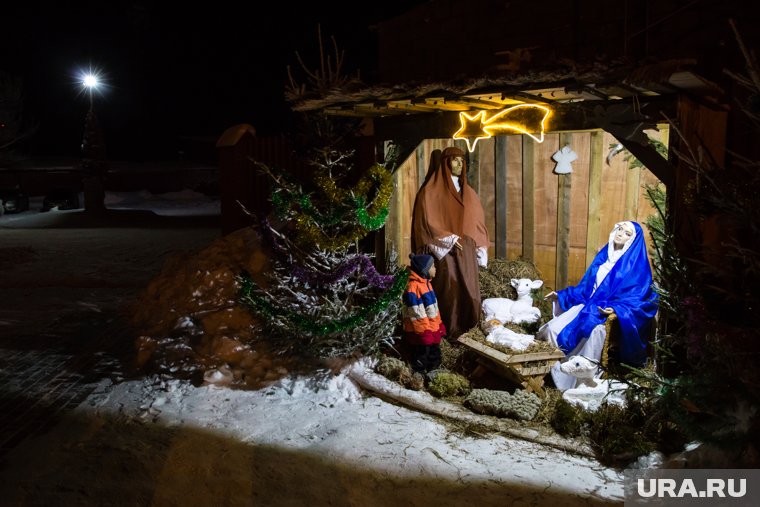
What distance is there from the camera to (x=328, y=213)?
7289mm

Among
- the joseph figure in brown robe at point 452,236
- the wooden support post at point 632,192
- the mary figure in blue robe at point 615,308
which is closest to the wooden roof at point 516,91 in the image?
the joseph figure in brown robe at point 452,236

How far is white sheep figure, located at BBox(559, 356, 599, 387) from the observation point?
20.3 ft

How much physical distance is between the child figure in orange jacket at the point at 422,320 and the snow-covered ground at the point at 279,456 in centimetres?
57

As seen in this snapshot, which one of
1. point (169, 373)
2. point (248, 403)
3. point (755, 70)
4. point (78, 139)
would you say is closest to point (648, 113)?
point (755, 70)

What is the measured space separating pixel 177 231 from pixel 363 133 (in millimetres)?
13809

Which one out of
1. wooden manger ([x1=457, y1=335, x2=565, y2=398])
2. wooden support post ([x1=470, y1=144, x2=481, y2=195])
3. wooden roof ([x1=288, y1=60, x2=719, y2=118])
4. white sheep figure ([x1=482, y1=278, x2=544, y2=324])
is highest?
wooden roof ([x1=288, y1=60, x2=719, y2=118])

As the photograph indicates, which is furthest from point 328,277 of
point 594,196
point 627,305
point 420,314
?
point 594,196

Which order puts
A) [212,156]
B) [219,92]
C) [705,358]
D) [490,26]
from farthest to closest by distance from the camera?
[219,92] → [212,156] → [490,26] → [705,358]

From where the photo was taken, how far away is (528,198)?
872 centimetres

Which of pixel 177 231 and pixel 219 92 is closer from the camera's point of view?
pixel 177 231

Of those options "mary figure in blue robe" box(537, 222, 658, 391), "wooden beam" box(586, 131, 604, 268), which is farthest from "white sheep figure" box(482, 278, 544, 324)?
"wooden beam" box(586, 131, 604, 268)

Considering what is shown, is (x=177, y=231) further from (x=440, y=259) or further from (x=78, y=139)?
(x=78, y=139)

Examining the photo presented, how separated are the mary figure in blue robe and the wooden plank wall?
38.9 inches

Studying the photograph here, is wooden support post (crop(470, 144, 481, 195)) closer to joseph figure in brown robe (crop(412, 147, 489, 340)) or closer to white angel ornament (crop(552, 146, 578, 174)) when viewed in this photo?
white angel ornament (crop(552, 146, 578, 174))
